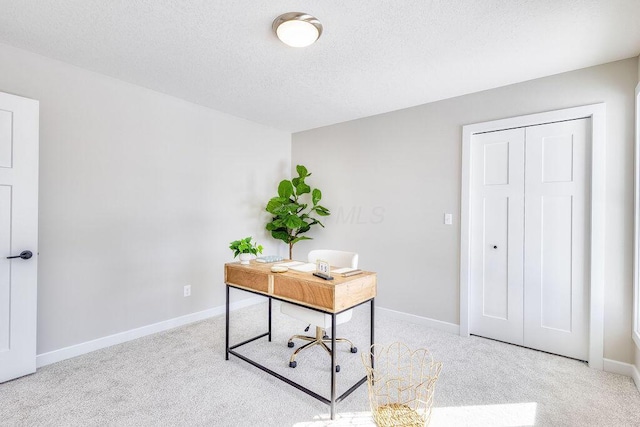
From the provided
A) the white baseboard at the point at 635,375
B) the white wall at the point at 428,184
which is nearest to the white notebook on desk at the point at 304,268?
the white wall at the point at 428,184

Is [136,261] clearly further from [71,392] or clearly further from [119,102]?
[119,102]

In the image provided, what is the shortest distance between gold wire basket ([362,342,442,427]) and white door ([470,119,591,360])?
105 centimetres

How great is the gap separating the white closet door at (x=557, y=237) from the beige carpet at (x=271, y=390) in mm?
236

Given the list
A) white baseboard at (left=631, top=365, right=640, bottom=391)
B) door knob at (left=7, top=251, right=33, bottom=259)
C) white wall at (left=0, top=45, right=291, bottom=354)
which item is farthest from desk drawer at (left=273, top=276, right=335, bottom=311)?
white baseboard at (left=631, top=365, right=640, bottom=391)

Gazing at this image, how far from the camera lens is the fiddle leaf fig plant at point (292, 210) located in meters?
3.98

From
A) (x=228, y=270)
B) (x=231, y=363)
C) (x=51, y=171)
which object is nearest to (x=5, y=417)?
(x=231, y=363)

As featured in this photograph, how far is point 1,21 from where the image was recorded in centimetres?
205

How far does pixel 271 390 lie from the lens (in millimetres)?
2172

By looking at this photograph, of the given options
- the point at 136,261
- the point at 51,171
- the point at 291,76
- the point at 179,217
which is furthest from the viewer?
the point at 179,217

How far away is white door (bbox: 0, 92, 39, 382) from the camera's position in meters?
2.22

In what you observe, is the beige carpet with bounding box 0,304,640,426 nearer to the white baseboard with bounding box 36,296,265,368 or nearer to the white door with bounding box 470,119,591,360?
the white baseboard with bounding box 36,296,265,368

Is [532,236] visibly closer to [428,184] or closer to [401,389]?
[428,184]

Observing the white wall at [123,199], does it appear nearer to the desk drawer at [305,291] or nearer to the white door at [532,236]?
the desk drawer at [305,291]

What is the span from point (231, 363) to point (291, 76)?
2533mm
